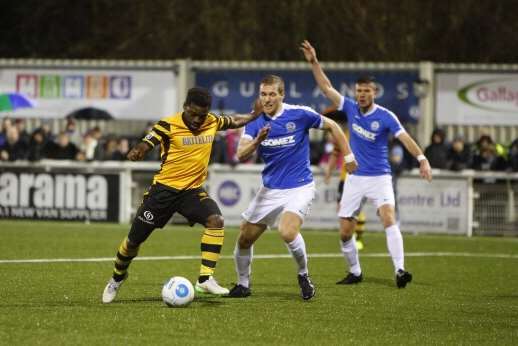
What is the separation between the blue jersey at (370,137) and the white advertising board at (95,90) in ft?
48.3

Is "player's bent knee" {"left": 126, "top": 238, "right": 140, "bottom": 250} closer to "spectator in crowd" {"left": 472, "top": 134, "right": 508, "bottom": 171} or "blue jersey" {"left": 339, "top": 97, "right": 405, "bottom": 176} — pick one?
"blue jersey" {"left": 339, "top": 97, "right": 405, "bottom": 176}

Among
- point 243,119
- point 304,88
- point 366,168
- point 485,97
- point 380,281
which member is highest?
point 304,88

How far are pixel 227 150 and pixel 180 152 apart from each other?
1335 cm

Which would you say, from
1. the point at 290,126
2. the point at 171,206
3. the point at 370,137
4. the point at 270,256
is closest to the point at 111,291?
the point at 171,206

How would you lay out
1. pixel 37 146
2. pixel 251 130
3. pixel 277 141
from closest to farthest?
pixel 251 130 → pixel 277 141 → pixel 37 146

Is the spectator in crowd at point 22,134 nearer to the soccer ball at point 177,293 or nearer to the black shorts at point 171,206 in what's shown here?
the black shorts at point 171,206

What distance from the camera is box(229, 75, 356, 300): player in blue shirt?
1317cm

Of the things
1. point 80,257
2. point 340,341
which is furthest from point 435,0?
point 340,341

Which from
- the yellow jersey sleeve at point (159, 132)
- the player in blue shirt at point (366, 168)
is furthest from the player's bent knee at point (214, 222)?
the player in blue shirt at point (366, 168)

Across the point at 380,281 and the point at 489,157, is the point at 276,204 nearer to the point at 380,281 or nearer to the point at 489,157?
the point at 380,281

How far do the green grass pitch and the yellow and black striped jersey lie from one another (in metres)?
1.17

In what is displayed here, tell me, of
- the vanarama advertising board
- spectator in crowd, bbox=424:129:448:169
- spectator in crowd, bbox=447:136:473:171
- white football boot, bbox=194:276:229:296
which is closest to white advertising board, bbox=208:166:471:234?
spectator in crowd, bbox=447:136:473:171

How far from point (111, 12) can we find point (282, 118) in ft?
97.8

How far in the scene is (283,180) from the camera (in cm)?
1333
